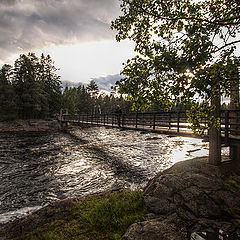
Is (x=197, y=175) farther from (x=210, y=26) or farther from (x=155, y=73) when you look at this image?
(x=210, y=26)

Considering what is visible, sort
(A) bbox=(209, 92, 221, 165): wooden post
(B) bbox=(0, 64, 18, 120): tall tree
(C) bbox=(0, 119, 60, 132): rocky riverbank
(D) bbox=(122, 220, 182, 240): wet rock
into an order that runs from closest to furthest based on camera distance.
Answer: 1. (D) bbox=(122, 220, 182, 240): wet rock
2. (A) bbox=(209, 92, 221, 165): wooden post
3. (C) bbox=(0, 119, 60, 132): rocky riverbank
4. (B) bbox=(0, 64, 18, 120): tall tree

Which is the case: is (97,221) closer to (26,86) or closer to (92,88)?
(26,86)

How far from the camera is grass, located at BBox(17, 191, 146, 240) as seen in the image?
3385mm

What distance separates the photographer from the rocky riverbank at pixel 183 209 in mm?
3206

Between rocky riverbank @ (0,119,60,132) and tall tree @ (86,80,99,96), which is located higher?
tall tree @ (86,80,99,96)

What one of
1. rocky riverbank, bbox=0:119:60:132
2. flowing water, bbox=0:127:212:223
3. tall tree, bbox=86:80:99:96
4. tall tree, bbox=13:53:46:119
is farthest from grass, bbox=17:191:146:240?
tall tree, bbox=86:80:99:96

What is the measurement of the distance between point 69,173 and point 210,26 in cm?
878

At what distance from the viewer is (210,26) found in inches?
117

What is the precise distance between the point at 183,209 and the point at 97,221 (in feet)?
7.32

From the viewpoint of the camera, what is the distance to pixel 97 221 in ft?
12.6

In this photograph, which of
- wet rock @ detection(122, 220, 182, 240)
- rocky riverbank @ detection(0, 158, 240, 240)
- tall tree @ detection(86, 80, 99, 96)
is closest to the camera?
wet rock @ detection(122, 220, 182, 240)

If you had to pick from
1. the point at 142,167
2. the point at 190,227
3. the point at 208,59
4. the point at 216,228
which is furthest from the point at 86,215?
the point at 142,167

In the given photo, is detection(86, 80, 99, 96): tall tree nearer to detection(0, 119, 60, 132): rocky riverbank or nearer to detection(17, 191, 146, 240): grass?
detection(0, 119, 60, 132): rocky riverbank

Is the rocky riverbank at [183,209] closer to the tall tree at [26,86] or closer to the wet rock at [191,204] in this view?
the wet rock at [191,204]
